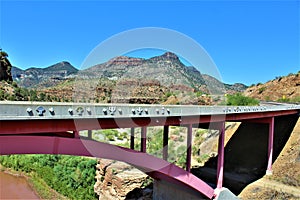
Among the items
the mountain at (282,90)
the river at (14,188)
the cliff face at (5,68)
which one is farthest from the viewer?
the cliff face at (5,68)

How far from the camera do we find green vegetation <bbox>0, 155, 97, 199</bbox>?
22.1m

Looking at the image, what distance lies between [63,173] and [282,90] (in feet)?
152

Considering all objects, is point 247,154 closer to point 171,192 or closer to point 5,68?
point 171,192

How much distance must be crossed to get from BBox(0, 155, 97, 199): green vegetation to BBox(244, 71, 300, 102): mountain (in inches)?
1502

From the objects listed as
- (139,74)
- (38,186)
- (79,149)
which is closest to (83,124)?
(79,149)

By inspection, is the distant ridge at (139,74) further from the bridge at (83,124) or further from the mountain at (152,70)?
the bridge at (83,124)

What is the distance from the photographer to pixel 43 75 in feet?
196

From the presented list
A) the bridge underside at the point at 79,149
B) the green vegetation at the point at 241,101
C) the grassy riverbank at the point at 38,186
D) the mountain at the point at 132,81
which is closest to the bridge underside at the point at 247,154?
the bridge underside at the point at 79,149

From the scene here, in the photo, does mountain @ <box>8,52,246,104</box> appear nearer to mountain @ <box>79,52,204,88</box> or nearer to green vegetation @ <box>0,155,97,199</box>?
mountain @ <box>79,52,204,88</box>

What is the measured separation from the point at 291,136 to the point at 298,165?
171 inches

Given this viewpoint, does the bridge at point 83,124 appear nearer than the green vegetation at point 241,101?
Yes

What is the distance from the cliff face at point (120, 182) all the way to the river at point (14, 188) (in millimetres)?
6826

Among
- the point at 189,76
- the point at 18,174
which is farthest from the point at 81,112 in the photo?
the point at 189,76

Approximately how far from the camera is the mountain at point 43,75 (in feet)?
182
